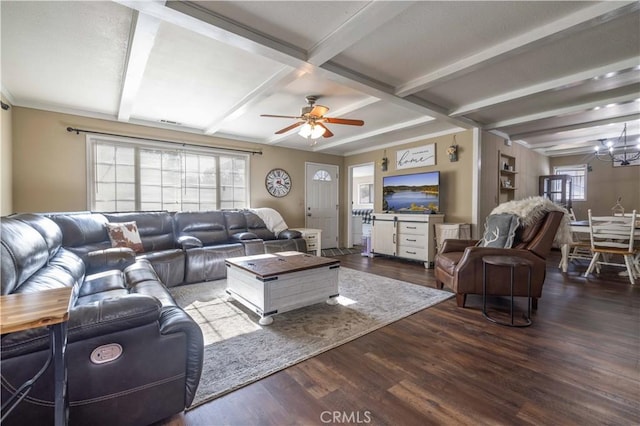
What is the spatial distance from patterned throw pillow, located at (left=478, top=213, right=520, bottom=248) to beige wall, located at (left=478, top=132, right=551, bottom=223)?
1582 millimetres

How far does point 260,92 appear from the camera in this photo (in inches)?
125

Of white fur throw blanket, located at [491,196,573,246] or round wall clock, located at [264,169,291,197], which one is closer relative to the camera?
white fur throw blanket, located at [491,196,573,246]

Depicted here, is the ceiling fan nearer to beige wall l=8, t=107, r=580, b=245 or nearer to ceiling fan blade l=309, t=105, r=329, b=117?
ceiling fan blade l=309, t=105, r=329, b=117

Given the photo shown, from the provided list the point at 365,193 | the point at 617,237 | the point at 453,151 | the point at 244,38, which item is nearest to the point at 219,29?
the point at 244,38

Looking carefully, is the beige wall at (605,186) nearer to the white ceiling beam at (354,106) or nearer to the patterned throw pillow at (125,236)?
the white ceiling beam at (354,106)

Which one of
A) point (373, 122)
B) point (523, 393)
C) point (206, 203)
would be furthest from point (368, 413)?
point (206, 203)

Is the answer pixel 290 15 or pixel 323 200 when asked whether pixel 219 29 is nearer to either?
pixel 290 15

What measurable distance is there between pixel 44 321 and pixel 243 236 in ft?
11.8

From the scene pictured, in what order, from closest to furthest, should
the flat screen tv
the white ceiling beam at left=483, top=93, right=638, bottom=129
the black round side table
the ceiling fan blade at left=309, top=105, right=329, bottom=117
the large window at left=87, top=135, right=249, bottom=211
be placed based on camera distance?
the black round side table < the ceiling fan blade at left=309, top=105, right=329, bottom=117 < the white ceiling beam at left=483, top=93, right=638, bottom=129 < the large window at left=87, top=135, right=249, bottom=211 < the flat screen tv

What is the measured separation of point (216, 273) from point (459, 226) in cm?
380

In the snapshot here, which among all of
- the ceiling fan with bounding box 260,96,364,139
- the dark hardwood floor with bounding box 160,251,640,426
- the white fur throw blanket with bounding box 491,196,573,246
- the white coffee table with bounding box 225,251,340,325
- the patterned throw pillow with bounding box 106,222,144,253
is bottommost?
the dark hardwood floor with bounding box 160,251,640,426

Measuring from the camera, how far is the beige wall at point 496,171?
4.68 m

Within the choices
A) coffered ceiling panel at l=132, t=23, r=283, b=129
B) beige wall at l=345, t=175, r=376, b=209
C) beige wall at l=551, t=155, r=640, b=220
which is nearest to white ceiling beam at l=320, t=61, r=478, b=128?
coffered ceiling panel at l=132, t=23, r=283, b=129

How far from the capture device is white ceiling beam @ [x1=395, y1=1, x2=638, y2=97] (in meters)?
1.87
